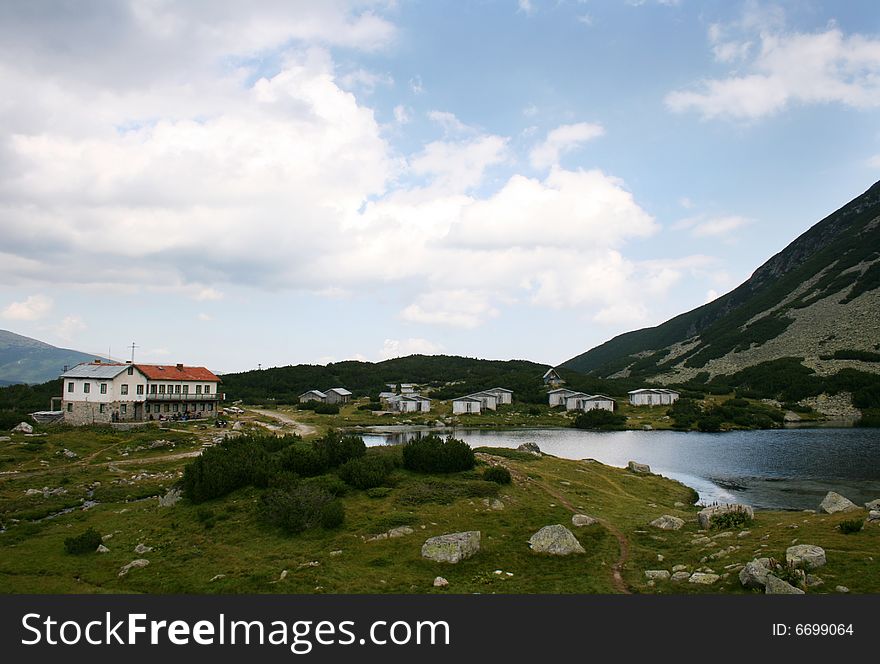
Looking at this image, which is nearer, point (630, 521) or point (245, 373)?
point (630, 521)

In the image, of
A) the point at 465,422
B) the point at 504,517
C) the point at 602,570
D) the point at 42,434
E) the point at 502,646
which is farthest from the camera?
the point at 465,422

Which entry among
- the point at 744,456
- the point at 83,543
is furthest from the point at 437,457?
the point at 744,456

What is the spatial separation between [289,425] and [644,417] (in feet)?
224

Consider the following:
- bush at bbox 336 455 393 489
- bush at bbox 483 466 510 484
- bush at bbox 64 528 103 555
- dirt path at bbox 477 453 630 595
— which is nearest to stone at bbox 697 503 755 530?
dirt path at bbox 477 453 630 595

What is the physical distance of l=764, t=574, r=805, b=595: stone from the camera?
1321 centimetres

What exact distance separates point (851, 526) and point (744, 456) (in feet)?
154

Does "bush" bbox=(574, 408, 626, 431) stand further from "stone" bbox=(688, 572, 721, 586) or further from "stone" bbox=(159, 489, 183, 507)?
"stone" bbox=(688, 572, 721, 586)

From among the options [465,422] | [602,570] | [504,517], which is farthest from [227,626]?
[465,422]

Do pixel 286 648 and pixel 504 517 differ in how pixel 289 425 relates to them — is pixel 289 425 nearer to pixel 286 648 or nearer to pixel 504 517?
pixel 504 517

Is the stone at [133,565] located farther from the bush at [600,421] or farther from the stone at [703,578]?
the bush at [600,421]

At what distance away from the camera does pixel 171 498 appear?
27375mm

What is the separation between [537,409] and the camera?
11975 centimetres

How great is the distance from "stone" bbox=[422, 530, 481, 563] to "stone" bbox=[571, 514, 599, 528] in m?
5.67

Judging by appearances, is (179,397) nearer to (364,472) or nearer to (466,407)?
(364,472)
